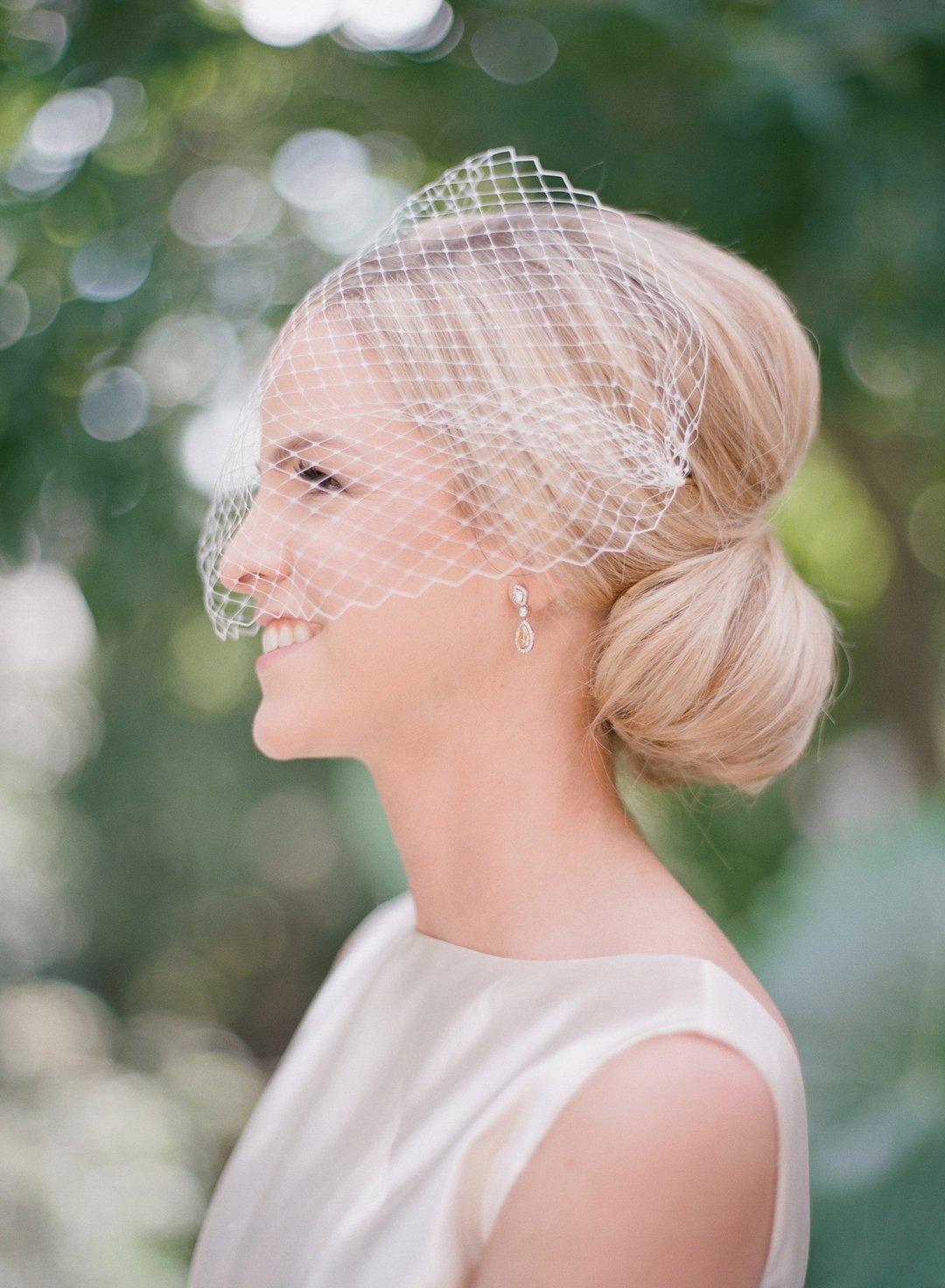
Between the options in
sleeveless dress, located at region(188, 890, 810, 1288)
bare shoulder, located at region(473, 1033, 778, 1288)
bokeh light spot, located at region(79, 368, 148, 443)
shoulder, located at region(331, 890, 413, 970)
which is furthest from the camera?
bokeh light spot, located at region(79, 368, 148, 443)

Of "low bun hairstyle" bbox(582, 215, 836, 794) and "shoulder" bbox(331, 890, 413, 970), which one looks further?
"shoulder" bbox(331, 890, 413, 970)

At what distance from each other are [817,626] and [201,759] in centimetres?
223

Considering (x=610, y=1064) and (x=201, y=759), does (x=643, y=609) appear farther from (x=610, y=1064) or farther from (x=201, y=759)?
(x=201, y=759)

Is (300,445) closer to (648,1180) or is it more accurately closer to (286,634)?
(286,634)

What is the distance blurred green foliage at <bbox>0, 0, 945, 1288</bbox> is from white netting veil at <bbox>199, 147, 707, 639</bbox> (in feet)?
2.16

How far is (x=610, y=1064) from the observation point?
96cm

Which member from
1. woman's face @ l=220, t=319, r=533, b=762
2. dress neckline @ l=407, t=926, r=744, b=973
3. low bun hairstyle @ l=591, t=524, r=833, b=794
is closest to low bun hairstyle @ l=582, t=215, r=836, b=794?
low bun hairstyle @ l=591, t=524, r=833, b=794

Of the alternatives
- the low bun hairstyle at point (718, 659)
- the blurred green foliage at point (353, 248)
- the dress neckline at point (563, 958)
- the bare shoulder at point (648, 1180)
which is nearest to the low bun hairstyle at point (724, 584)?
the low bun hairstyle at point (718, 659)

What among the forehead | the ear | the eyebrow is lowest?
the ear

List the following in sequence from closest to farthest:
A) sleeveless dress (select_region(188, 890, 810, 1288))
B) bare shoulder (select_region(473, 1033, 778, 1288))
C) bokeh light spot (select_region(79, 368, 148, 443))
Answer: bare shoulder (select_region(473, 1033, 778, 1288)) → sleeveless dress (select_region(188, 890, 810, 1288)) → bokeh light spot (select_region(79, 368, 148, 443))

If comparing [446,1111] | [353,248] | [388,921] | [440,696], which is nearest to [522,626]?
[440,696]

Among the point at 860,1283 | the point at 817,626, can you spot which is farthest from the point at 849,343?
the point at 860,1283

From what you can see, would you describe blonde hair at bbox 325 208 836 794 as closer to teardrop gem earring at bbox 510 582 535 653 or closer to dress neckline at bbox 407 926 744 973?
teardrop gem earring at bbox 510 582 535 653

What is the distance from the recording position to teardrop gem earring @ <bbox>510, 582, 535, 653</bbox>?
1.18 m
